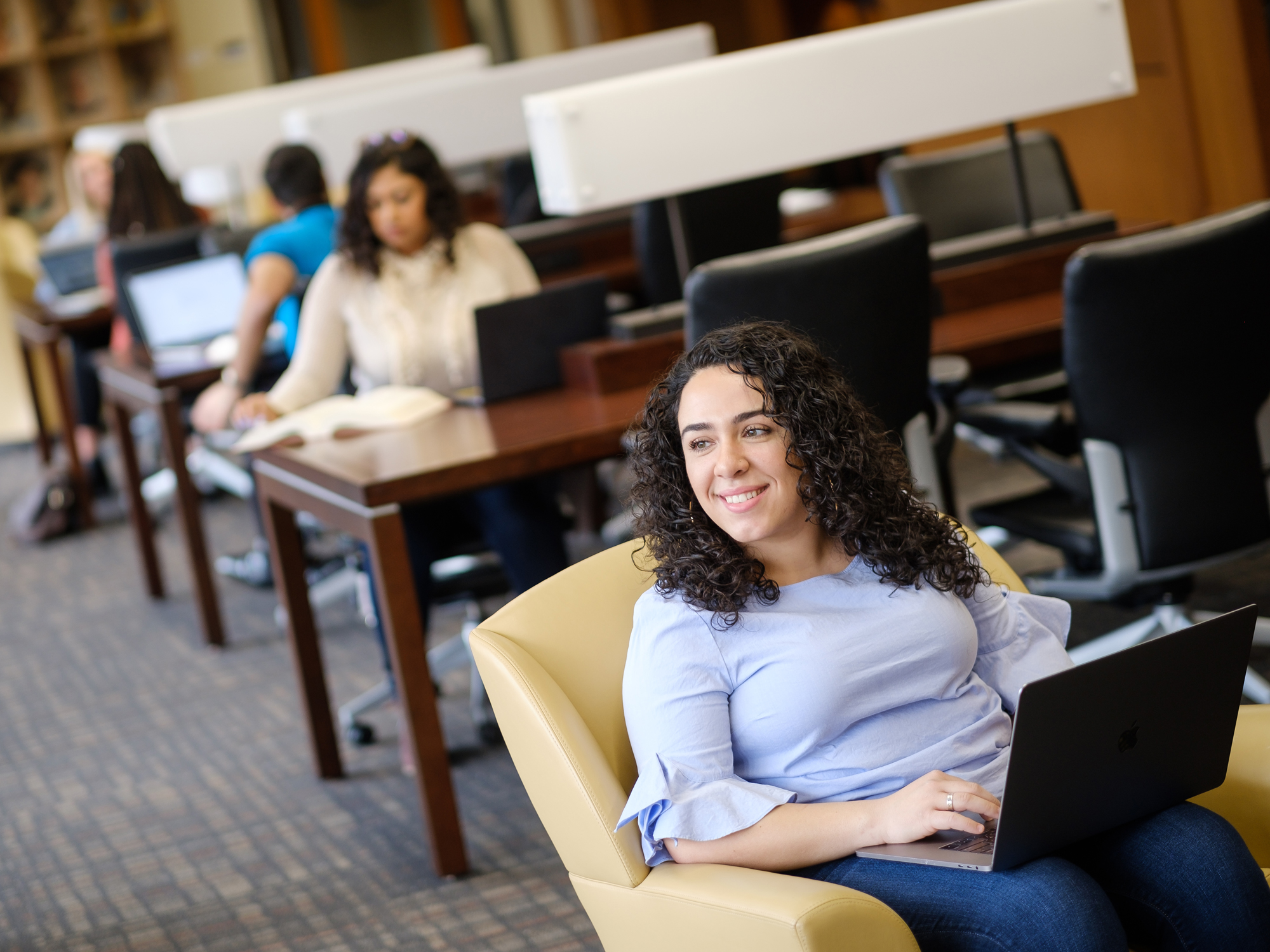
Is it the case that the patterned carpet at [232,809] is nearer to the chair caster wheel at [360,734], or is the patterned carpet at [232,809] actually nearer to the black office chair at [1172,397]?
the chair caster wheel at [360,734]

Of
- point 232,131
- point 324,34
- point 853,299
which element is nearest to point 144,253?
point 232,131

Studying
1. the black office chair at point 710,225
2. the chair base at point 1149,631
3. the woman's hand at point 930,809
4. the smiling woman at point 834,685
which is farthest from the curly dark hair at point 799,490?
the black office chair at point 710,225

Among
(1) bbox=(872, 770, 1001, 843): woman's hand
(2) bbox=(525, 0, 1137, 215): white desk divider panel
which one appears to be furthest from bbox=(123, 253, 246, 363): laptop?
(1) bbox=(872, 770, 1001, 843): woman's hand

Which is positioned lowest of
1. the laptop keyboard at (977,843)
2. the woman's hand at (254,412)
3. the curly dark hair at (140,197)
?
the laptop keyboard at (977,843)

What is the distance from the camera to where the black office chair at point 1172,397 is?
2.29m

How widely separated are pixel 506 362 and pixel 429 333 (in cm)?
32

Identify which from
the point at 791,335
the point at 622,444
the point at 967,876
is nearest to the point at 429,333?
the point at 622,444

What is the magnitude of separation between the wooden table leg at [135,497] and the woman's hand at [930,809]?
10.8ft

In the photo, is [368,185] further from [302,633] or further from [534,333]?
[302,633]

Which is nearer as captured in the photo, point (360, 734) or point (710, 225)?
point (360, 734)

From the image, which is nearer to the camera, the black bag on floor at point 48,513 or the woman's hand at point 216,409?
the woman's hand at point 216,409

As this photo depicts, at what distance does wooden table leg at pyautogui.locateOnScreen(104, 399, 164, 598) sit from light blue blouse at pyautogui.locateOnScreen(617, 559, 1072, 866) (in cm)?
307

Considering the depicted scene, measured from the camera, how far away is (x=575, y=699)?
1.58 metres

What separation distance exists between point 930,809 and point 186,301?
3456 millimetres
